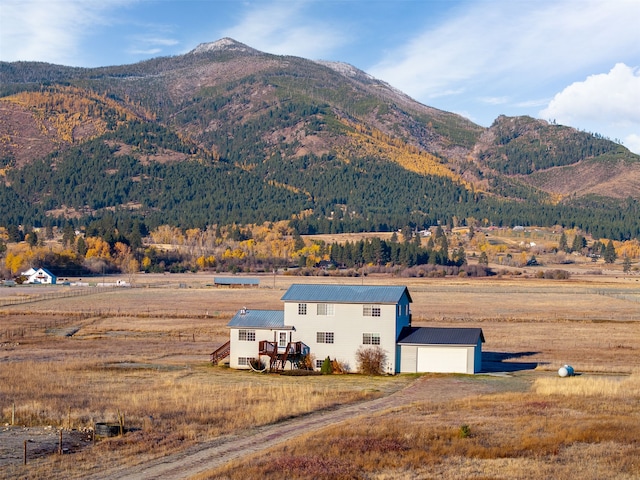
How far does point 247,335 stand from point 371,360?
8782 mm

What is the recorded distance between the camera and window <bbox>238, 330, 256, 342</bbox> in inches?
2346

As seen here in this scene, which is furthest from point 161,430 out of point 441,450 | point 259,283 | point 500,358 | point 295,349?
point 259,283

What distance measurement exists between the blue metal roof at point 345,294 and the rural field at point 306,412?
18.9 ft

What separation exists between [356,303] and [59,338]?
32611 mm

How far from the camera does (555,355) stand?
66.2m

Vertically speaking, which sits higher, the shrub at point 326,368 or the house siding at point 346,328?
the house siding at point 346,328

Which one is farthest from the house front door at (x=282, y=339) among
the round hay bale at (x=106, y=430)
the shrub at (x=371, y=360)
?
the round hay bale at (x=106, y=430)

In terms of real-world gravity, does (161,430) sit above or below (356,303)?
below

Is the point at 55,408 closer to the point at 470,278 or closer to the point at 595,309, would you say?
the point at 595,309

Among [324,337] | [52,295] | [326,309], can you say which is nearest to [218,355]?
[324,337]

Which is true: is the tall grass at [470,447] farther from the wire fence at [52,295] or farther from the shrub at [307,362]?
the wire fence at [52,295]

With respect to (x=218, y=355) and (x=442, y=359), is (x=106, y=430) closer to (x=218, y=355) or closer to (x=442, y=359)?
(x=218, y=355)

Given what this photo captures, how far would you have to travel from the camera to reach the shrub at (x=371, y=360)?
188 ft

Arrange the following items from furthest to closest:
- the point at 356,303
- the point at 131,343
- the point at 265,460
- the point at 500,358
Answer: the point at 131,343, the point at 500,358, the point at 356,303, the point at 265,460
